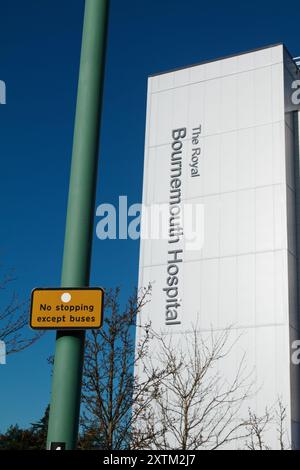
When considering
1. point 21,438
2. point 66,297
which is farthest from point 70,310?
Answer: point 21,438

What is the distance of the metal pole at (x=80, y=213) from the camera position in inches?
233

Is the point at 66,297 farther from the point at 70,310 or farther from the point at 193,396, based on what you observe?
the point at 193,396

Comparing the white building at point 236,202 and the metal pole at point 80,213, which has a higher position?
the white building at point 236,202

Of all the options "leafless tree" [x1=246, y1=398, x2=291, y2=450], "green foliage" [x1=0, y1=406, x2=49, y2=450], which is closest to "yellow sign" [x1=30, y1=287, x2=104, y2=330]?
"leafless tree" [x1=246, y1=398, x2=291, y2=450]

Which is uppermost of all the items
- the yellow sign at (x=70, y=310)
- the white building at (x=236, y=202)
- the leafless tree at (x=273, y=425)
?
the white building at (x=236, y=202)

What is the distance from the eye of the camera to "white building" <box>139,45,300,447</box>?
122 feet

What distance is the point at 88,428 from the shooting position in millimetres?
18328

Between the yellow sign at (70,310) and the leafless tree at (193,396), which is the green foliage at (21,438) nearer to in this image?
the leafless tree at (193,396)

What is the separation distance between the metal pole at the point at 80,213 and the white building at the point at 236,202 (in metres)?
30.4

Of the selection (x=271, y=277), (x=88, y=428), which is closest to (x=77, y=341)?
(x=88, y=428)

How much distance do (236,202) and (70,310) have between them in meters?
34.6

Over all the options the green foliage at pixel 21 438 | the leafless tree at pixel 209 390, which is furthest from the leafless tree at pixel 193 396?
the green foliage at pixel 21 438

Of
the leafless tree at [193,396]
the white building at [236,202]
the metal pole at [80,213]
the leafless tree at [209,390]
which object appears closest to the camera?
the metal pole at [80,213]

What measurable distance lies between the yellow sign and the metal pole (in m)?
0.09
